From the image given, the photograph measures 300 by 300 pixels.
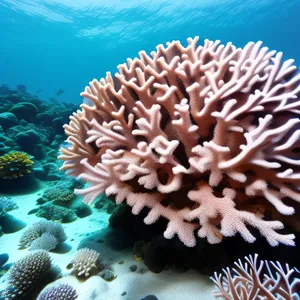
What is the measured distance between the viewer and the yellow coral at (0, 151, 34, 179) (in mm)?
5602

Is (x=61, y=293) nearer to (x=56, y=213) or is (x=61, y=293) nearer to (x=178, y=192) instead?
(x=178, y=192)

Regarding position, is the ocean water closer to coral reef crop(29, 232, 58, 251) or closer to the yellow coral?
coral reef crop(29, 232, 58, 251)

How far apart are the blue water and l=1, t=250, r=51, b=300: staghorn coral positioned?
3144cm

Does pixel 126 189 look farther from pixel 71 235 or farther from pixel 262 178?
pixel 71 235

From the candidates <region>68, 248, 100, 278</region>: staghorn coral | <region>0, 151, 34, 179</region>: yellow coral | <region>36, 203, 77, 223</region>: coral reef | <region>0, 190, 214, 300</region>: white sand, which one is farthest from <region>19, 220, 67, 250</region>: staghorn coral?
<region>0, 151, 34, 179</region>: yellow coral

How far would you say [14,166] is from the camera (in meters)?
5.72

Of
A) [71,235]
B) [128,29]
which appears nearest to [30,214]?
[71,235]

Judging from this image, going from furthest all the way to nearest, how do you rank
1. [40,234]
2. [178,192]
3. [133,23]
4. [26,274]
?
[133,23] → [40,234] → [26,274] → [178,192]

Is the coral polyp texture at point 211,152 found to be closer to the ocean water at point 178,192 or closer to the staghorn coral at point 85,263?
the ocean water at point 178,192

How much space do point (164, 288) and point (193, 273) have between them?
355 mm

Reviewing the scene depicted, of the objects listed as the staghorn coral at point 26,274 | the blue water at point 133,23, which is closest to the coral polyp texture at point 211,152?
the staghorn coral at point 26,274

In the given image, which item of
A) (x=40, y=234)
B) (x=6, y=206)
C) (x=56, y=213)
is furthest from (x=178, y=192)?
(x=6, y=206)

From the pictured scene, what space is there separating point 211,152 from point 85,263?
2.08m

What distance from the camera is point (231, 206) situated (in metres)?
1.79
